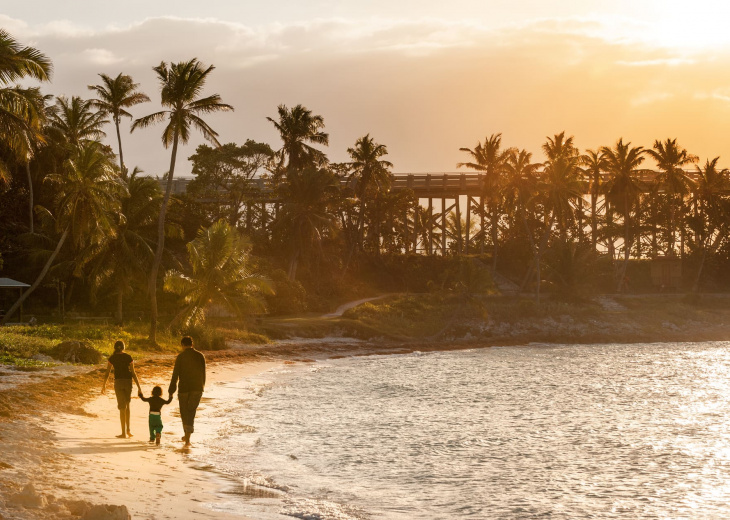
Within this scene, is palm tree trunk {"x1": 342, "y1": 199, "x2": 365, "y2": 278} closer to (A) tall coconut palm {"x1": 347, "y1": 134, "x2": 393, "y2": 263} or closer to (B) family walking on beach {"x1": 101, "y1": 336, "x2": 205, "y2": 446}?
(A) tall coconut palm {"x1": 347, "y1": 134, "x2": 393, "y2": 263}

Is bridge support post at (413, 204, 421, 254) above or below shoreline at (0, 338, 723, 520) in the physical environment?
above

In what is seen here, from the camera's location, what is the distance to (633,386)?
102 feet

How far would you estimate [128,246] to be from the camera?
38750 millimetres

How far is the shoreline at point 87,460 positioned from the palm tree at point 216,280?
14.5 meters

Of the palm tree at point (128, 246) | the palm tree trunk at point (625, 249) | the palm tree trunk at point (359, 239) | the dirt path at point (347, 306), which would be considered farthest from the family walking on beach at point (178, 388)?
the palm tree trunk at point (625, 249)

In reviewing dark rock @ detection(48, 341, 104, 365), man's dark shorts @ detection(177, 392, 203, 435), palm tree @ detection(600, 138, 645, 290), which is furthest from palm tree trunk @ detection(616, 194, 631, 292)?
man's dark shorts @ detection(177, 392, 203, 435)

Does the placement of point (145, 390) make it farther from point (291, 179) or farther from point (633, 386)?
point (291, 179)

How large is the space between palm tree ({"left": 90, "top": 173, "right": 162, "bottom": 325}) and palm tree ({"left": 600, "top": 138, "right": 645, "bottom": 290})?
39.8 meters

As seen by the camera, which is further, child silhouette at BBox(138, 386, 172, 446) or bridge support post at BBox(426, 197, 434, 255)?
bridge support post at BBox(426, 197, 434, 255)

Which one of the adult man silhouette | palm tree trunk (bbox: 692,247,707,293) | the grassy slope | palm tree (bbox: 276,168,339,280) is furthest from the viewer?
palm tree trunk (bbox: 692,247,707,293)

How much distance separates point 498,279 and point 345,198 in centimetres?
1496

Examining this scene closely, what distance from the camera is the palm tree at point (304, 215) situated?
5294cm

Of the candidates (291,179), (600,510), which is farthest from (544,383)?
(291,179)

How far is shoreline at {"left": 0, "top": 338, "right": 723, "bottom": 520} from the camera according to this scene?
9.55m
